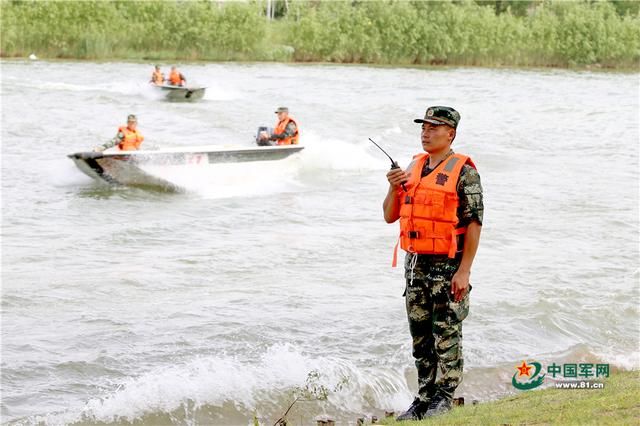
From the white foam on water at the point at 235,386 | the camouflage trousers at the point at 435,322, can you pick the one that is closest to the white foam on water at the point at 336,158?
the white foam on water at the point at 235,386

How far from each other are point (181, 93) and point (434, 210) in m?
29.2

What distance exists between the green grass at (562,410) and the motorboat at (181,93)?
28241 millimetres

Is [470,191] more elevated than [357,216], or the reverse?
[470,191]

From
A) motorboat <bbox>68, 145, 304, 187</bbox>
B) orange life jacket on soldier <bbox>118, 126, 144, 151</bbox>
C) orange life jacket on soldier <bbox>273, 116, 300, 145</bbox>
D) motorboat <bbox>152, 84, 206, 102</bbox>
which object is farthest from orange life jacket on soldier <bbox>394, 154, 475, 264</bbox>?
motorboat <bbox>152, 84, 206, 102</bbox>

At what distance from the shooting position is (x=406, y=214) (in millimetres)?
5953

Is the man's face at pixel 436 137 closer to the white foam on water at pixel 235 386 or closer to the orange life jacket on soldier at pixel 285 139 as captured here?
the white foam on water at pixel 235 386

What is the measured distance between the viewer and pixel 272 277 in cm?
1229

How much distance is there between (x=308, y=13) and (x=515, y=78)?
20660 mm

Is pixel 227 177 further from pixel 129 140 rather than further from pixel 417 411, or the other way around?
pixel 417 411

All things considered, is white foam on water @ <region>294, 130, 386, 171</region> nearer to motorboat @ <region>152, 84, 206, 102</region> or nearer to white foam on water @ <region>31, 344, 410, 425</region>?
motorboat @ <region>152, 84, 206, 102</region>

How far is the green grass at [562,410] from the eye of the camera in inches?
212

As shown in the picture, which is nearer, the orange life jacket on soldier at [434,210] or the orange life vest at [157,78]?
the orange life jacket on soldier at [434,210]

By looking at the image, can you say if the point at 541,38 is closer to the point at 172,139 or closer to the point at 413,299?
the point at 172,139

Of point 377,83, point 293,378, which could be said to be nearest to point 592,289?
point 293,378
